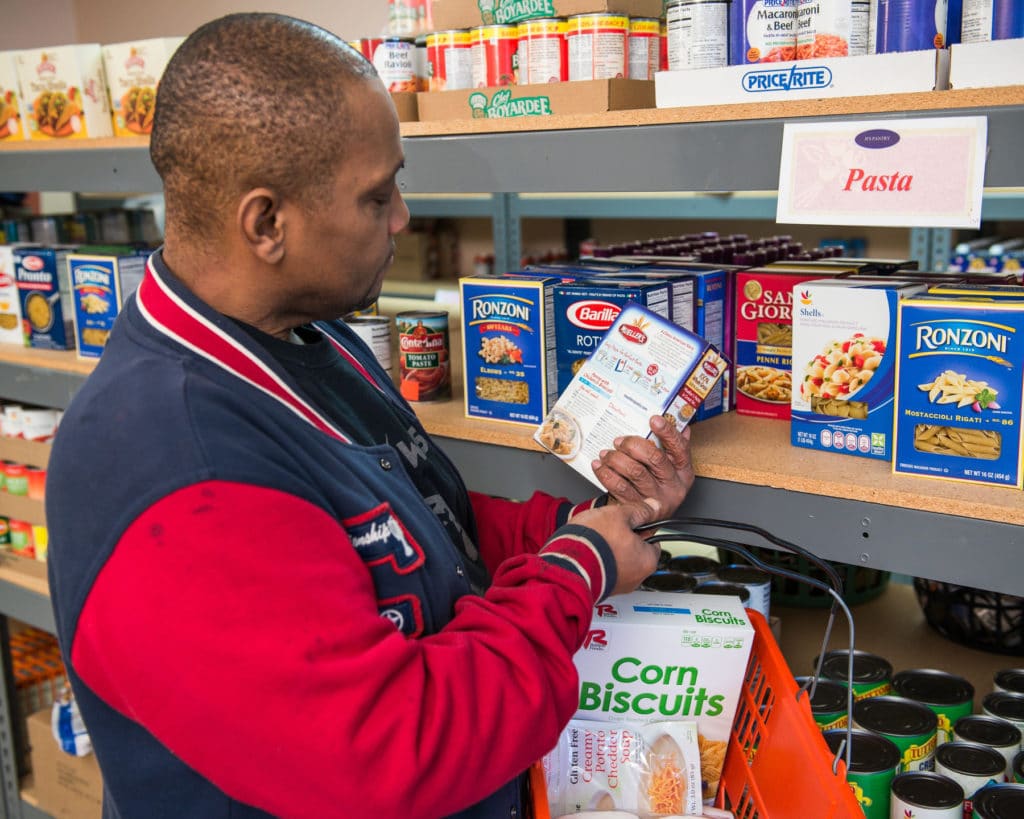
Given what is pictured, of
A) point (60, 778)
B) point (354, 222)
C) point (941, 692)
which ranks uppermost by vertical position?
point (354, 222)

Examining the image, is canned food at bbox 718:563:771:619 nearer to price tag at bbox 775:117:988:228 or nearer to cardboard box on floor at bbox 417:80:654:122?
price tag at bbox 775:117:988:228

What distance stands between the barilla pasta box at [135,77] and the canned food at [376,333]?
75 cm

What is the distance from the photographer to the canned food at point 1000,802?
1.32m

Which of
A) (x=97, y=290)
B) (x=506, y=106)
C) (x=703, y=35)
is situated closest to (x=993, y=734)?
(x=703, y=35)

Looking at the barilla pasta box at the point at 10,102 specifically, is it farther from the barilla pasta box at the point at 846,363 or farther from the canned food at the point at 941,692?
the canned food at the point at 941,692

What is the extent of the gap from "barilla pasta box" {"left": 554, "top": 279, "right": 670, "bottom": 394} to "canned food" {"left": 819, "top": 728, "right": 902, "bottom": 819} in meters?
0.65

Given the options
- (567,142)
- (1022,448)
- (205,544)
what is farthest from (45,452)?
(1022,448)

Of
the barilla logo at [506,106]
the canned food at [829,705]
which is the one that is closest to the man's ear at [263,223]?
the barilla logo at [506,106]

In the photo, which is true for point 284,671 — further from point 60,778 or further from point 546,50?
point 60,778

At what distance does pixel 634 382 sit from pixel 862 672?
67cm

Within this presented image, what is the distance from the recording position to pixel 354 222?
42.0 inches

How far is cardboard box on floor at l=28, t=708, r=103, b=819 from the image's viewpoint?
2744 mm

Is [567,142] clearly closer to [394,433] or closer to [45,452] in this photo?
[394,433]

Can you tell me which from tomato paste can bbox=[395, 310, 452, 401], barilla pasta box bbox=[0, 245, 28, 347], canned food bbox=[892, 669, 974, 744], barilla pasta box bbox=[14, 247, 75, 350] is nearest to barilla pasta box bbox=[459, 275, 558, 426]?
tomato paste can bbox=[395, 310, 452, 401]
